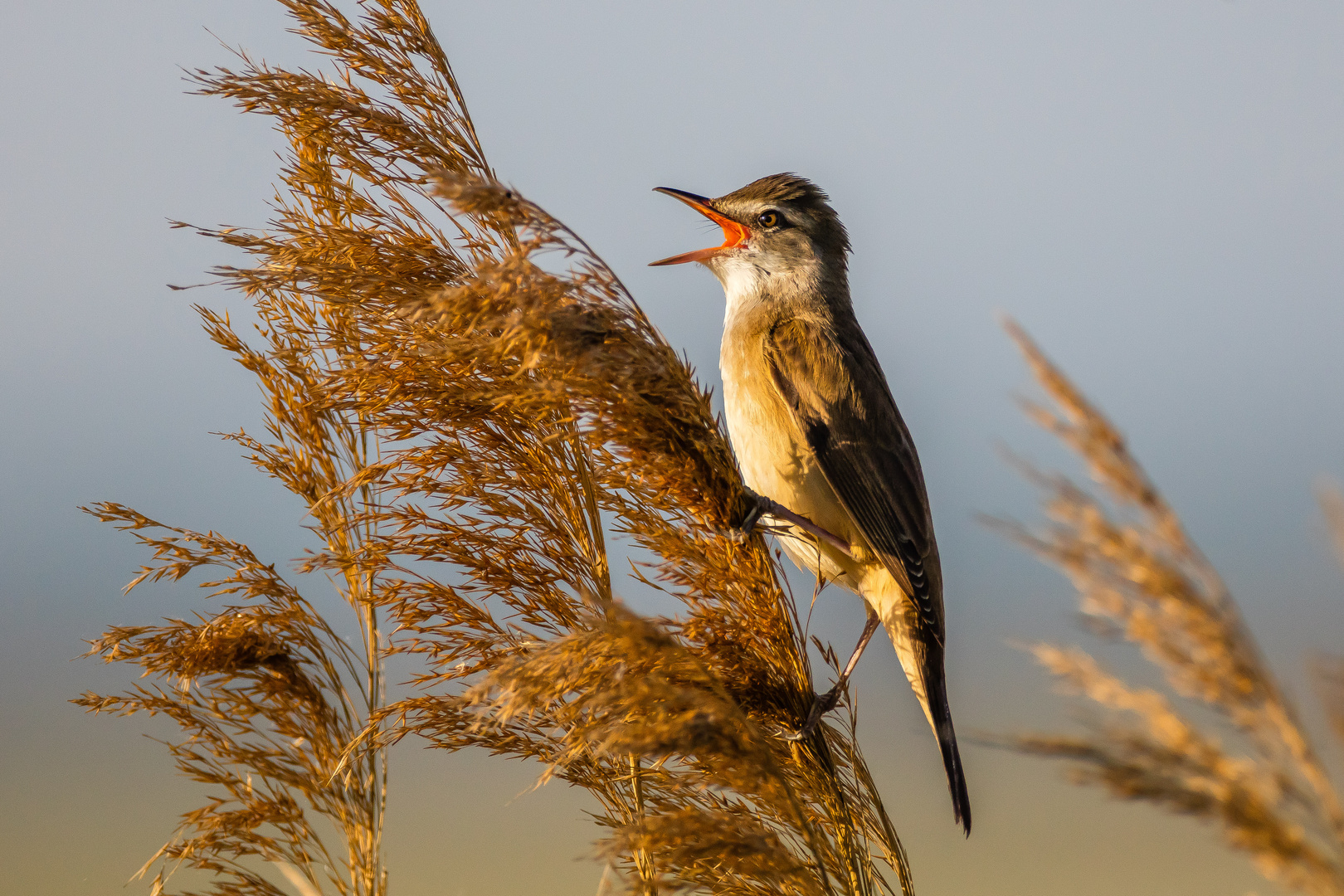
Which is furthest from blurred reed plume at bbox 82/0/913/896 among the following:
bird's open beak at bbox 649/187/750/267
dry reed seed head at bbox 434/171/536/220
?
bird's open beak at bbox 649/187/750/267

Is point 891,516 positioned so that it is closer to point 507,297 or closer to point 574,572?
point 574,572

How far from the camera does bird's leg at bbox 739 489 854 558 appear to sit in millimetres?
2281

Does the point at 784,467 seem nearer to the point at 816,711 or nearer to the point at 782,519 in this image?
the point at 782,519

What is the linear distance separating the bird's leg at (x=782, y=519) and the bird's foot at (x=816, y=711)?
412 mm

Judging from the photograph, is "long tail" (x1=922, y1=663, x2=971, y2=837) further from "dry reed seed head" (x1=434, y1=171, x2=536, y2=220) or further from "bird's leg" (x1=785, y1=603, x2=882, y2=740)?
"dry reed seed head" (x1=434, y1=171, x2=536, y2=220)

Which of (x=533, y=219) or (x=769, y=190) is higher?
(x=769, y=190)

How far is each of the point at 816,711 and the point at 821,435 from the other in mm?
1285

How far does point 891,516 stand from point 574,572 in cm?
134

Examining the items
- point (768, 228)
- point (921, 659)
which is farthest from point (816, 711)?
point (768, 228)

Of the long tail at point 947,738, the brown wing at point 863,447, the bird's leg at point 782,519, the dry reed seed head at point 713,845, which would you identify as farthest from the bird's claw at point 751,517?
the long tail at point 947,738

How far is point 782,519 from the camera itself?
2.64 metres

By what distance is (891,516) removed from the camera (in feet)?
10.5

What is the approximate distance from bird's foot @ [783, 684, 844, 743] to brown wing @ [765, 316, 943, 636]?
865 millimetres

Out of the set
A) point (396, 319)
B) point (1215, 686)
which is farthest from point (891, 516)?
point (1215, 686)
